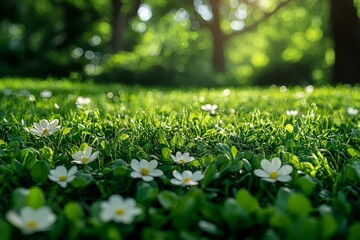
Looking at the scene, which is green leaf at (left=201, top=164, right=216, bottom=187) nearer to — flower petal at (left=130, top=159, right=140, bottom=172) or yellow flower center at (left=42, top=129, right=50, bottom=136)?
flower petal at (left=130, top=159, right=140, bottom=172)

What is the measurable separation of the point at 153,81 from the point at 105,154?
11038mm

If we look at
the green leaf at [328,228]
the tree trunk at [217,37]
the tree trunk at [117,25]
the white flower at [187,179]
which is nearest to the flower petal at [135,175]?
the white flower at [187,179]

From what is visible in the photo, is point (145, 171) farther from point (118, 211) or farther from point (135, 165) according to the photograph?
point (118, 211)

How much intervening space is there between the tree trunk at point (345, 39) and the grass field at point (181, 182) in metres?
8.50

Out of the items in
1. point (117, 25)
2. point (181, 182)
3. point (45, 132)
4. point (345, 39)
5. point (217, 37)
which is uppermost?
point (117, 25)

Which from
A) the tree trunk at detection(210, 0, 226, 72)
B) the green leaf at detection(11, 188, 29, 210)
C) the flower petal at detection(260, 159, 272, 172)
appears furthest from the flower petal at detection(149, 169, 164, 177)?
the tree trunk at detection(210, 0, 226, 72)

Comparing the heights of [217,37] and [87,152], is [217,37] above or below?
above

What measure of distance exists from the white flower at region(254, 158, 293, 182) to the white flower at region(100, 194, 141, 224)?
1.81 feet

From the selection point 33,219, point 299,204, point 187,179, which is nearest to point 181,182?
point 187,179

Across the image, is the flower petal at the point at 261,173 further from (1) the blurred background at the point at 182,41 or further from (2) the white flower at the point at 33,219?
(1) the blurred background at the point at 182,41

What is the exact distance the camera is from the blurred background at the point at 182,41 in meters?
12.5

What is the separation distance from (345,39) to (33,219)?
36.3 feet

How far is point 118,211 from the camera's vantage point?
118cm

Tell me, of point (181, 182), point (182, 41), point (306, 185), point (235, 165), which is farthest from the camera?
point (182, 41)
